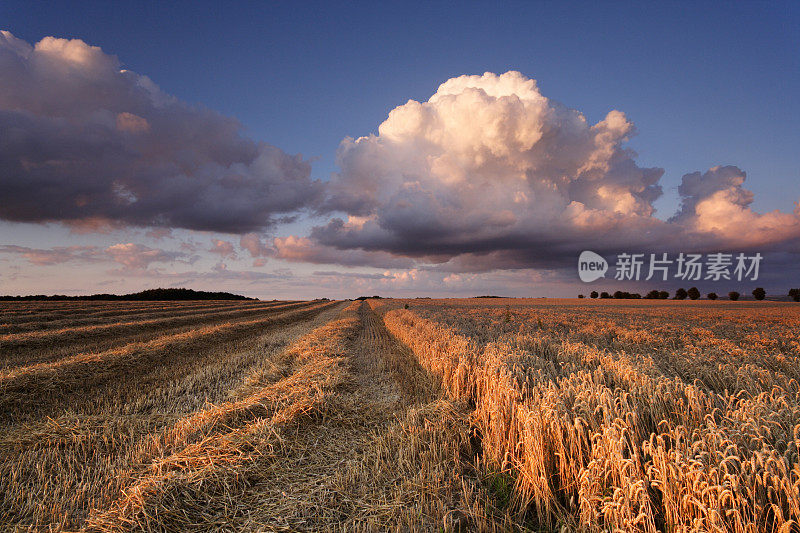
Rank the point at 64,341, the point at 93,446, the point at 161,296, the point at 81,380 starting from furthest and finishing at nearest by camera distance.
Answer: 1. the point at 161,296
2. the point at 64,341
3. the point at 81,380
4. the point at 93,446

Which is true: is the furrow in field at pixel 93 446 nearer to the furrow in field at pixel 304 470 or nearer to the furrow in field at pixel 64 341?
the furrow in field at pixel 304 470

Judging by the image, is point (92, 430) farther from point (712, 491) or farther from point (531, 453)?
point (712, 491)

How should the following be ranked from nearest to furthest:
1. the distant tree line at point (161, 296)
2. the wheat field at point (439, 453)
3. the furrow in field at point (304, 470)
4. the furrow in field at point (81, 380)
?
the wheat field at point (439, 453)
the furrow in field at point (304, 470)
the furrow in field at point (81, 380)
the distant tree line at point (161, 296)

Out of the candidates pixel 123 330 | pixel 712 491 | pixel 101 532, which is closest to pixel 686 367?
pixel 712 491

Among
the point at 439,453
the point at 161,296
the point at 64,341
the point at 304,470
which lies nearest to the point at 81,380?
the point at 304,470

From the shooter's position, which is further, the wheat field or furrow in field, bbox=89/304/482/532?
furrow in field, bbox=89/304/482/532

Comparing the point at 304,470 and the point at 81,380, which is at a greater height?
the point at 304,470

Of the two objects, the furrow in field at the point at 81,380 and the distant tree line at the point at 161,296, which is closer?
the furrow in field at the point at 81,380

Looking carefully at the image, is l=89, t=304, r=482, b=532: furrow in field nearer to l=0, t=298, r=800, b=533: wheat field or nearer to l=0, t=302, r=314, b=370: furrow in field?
l=0, t=298, r=800, b=533: wheat field

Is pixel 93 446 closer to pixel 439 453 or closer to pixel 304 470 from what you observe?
pixel 304 470

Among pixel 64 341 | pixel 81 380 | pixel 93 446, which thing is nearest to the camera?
pixel 93 446

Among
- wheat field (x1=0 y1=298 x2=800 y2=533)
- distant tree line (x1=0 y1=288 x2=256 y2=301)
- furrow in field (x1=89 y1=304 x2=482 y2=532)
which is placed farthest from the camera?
distant tree line (x1=0 y1=288 x2=256 y2=301)

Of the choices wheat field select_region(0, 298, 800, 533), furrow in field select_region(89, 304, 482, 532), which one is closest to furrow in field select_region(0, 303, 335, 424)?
wheat field select_region(0, 298, 800, 533)

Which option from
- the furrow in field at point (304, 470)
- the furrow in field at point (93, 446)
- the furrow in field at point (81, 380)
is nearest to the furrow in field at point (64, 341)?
the furrow in field at point (81, 380)
